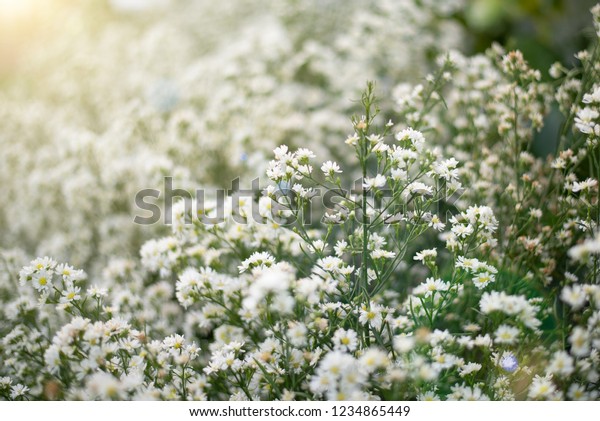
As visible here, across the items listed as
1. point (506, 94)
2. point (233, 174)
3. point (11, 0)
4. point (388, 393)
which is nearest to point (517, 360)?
point (388, 393)

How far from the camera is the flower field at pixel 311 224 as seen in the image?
142 cm

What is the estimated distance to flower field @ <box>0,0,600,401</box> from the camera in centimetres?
142

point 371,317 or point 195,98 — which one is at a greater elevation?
point 195,98

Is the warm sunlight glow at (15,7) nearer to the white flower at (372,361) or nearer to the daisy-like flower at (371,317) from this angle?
the daisy-like flower at (371,317)

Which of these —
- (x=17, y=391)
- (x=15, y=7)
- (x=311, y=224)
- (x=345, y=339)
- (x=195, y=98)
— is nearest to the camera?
(x=345, y=339)

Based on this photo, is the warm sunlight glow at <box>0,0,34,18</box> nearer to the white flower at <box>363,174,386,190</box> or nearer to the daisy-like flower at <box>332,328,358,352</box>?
the white flower at <box>363,174,386,190</box>

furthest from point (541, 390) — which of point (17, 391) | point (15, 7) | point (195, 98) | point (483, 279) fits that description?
point (15, 7)

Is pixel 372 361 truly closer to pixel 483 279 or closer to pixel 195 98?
pixel 483 279

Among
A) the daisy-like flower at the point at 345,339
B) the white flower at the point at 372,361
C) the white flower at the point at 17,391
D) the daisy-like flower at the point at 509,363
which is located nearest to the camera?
the white flower at the point at 372,361

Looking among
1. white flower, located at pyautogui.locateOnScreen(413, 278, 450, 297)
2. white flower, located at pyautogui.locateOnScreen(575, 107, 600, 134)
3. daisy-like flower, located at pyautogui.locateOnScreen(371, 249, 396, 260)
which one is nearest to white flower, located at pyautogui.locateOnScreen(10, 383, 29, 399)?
daisy-like flower, located at pyautogui.locateOnScreen(371, 249, 396, 260)

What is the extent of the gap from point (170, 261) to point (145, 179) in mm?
1302

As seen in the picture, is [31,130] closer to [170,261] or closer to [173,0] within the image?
[170,261]

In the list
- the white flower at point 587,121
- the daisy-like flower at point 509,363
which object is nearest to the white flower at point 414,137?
the white flower at point 587,121

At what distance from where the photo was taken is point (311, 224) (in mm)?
2613
